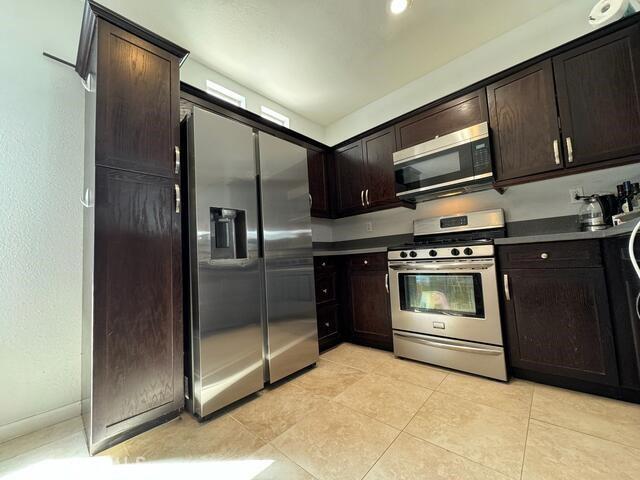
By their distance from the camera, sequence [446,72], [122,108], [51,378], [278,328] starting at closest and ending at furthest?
[122,108]
[51,378]
[278,328]
[446,72]

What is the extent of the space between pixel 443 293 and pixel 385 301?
0.56 m

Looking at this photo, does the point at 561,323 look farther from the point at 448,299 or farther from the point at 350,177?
the point at 350,177

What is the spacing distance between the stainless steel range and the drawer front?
2.10 ft

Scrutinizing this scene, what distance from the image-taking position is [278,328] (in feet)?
6.32

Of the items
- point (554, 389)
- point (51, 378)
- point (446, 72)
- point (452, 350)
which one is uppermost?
point (446, 72)

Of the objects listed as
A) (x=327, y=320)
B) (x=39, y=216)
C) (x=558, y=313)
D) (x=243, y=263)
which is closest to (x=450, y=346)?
(x=558, y=313)

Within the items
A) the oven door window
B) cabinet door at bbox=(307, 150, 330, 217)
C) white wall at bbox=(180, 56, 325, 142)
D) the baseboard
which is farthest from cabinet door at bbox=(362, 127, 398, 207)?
the baseboard

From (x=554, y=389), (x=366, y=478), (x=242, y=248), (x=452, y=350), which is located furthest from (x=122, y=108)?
(x=554, y=389)

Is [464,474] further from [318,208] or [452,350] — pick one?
[318,208]

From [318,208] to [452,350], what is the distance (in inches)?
74.4

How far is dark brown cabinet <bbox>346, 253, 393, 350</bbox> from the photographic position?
2486 mm

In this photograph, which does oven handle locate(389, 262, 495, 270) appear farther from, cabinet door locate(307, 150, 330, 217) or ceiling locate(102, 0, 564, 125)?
ceiling locate(102, 0, 564, 125)

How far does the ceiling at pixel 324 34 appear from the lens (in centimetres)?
198

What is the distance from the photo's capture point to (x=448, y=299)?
81.4 inches
